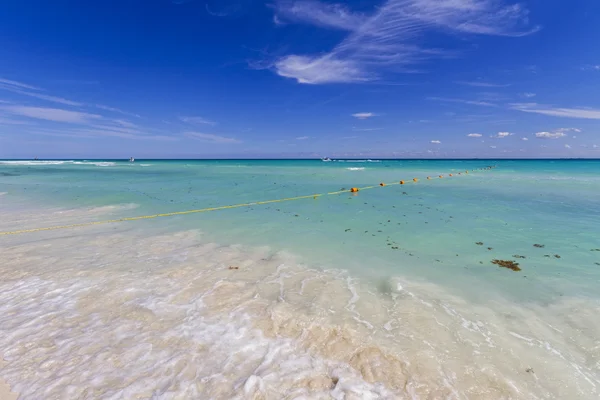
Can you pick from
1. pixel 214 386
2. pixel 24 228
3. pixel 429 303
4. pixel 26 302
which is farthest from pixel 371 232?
pixel 24 228

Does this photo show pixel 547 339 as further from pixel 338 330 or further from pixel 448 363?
pixel 338 330

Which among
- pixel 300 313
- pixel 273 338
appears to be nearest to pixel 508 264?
pixel 300 313

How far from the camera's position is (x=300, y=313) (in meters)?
4.56

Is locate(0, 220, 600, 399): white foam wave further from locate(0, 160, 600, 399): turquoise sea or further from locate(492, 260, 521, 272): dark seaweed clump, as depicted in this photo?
locate(492, 260, 521, 272): dark seaweed clump

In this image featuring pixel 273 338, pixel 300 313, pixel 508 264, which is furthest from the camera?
pixel 508 264

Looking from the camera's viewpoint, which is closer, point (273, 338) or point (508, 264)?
point (273, 338)

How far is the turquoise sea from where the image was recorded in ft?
10.7

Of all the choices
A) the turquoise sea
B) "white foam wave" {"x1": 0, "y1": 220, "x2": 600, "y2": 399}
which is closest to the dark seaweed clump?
the turquoise sea

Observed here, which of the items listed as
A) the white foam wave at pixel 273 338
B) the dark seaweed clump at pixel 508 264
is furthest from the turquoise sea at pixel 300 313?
the dark seaweed clump at pixel 508 264

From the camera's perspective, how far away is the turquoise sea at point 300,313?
10.7ft

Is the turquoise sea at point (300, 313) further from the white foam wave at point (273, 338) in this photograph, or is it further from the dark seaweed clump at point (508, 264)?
the dark seaweed clump at point (508, 264)

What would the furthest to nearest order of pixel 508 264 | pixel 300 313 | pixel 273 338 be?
1. pixel 508 264
2. pixel 300 313
3. pixel 273 338

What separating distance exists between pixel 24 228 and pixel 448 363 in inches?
487

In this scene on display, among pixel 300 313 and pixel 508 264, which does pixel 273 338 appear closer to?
pixel 300 313
